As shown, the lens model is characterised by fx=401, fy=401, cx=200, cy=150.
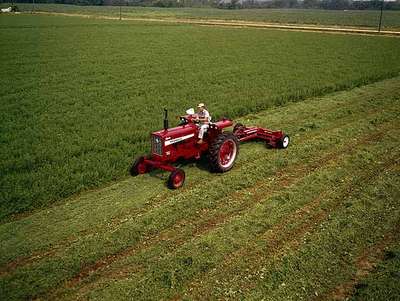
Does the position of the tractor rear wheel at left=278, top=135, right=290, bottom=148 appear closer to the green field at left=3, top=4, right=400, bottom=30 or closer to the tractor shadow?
the tractor shadow

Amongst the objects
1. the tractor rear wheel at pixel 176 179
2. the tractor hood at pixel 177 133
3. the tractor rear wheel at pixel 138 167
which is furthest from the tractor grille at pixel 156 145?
the tractor rear wheel at pixel 176 179

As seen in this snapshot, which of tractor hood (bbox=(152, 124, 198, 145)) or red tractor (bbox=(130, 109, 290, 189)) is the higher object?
tractor hood (bbox=(152, 124, 198, 145))

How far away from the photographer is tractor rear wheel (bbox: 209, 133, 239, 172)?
914cm

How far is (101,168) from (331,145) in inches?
247

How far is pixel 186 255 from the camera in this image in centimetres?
641

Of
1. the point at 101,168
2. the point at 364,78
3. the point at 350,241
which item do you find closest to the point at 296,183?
the point at 350,241

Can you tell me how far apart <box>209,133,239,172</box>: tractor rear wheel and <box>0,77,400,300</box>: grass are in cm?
27

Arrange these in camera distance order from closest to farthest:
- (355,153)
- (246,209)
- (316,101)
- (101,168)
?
(246,209)
(101,168)
(355,153)
(316,101)

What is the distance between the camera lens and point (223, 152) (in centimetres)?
962

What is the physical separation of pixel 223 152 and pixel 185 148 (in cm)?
96

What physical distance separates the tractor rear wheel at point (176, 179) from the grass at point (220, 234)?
0.17m

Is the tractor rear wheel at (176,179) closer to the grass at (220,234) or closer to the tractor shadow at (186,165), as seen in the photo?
the grass at (220,234)

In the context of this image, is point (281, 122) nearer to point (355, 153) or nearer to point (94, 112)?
point (355, 153)

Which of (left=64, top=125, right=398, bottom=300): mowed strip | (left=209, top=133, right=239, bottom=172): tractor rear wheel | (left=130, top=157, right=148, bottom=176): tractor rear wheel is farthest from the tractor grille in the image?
(left=64, top=125, right=398, bottom=300): mowed strip
